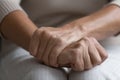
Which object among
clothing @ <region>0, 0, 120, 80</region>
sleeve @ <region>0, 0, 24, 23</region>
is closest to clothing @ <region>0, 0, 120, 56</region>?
clothing @ <region>0, 0, 120, 80</region>

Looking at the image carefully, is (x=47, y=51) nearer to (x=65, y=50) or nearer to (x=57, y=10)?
(x=65, y=50)

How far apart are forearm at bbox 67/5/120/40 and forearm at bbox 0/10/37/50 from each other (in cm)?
14

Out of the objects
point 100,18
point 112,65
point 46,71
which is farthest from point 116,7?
point 46,71

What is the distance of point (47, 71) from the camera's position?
839 mm

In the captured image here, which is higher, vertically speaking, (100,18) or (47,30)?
(47,30)

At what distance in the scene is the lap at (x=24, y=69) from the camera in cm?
84

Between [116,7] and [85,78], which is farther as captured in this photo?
[116,7]

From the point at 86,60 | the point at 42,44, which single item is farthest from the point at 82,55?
the point at 42,44

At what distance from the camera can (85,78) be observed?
0.83m

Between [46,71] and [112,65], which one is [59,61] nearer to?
[46,71]

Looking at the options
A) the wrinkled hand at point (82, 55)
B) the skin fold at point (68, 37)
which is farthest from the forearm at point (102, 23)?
the wrinkled hand at point (82, 55)

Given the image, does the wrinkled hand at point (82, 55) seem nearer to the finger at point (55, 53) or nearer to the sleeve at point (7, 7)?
the finger at point (55, 53)

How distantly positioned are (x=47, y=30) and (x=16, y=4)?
0.18 metres

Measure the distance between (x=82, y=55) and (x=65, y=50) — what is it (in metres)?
0.05
